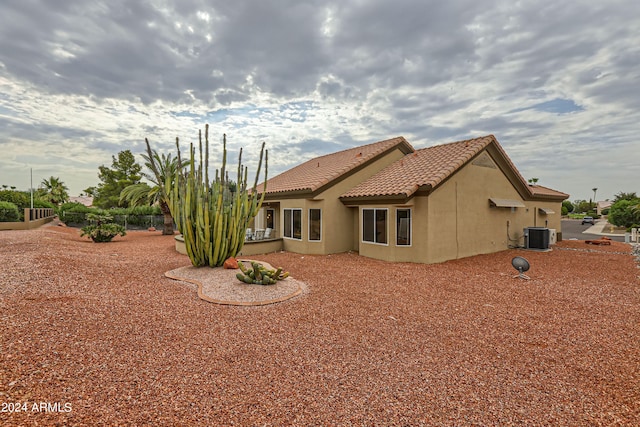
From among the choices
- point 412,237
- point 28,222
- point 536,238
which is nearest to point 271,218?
point 412,237

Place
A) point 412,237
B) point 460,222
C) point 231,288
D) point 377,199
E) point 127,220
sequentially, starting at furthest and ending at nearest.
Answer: point 127,220 → point 460,222 → point 377,199 → point 412,237 → point 231,288

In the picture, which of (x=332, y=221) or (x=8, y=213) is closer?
(x=332, y=221)

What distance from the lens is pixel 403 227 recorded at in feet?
41.5

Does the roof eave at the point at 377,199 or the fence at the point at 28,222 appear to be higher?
the roof eave at the point at 377,199

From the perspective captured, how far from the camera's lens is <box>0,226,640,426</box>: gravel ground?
3197mm

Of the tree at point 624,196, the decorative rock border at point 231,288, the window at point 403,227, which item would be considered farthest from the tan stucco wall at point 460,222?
the tree at point 624,196

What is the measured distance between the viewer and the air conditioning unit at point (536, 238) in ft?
52.4

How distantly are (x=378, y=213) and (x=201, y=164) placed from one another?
25.6 ft

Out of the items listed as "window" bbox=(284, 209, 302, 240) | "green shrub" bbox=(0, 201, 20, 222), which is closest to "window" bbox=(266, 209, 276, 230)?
"window" bbox=(284, 209, 302, 240)

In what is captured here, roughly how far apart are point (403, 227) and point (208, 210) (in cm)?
803

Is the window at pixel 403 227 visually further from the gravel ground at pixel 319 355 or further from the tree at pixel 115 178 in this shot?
the tree at pixel 115 178

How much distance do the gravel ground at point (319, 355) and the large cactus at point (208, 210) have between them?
188cm

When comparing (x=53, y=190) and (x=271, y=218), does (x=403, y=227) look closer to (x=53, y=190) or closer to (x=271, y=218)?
(x=271, y=218)

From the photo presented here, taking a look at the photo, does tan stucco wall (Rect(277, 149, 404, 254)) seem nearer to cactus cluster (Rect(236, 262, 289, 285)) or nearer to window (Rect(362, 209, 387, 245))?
window (Rect(362, 209, 387, 245))
